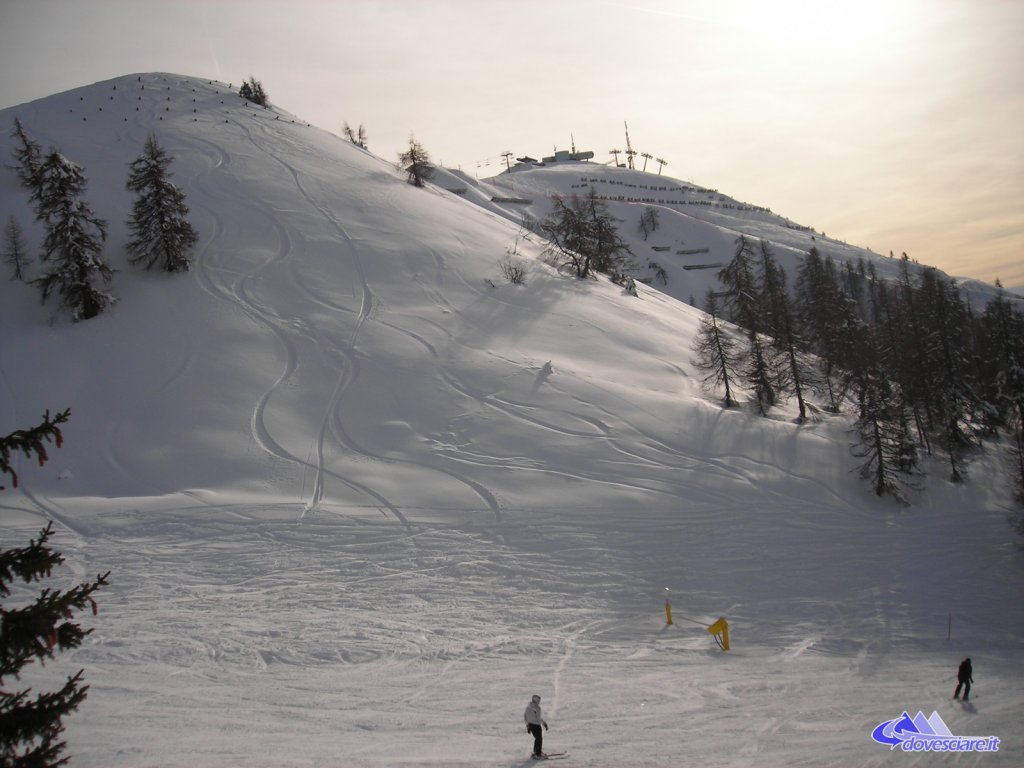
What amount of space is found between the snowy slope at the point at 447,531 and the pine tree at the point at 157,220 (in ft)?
4.63

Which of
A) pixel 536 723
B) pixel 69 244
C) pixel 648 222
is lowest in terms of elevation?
pixel 536 723

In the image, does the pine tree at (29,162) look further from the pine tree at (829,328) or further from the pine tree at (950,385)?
the pine tree at (950,385)

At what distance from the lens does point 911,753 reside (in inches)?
464

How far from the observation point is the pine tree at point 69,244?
1286 inches

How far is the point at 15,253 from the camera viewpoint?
3734 centimetres

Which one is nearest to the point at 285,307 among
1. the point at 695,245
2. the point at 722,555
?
the point at 722,555

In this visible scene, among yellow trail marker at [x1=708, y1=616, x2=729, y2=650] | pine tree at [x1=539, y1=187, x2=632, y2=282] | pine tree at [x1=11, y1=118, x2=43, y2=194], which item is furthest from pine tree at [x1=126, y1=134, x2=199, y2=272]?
yellow trail marker at [x1=708, y1=616, x2=729, y2=650]

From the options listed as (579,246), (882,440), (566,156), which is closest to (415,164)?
(579,246)

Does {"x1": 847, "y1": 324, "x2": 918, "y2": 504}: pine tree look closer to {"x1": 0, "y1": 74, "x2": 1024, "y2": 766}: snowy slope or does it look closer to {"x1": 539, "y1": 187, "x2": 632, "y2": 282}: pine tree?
{"x1": 0, "y1": 74, "x2": 1024, "y2": 766}: snowy slope

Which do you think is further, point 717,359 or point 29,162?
point 29,162

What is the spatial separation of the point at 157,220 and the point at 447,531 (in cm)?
2794

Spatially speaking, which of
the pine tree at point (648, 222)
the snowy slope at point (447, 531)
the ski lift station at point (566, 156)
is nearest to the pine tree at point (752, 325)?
the snowy slope at point (447, 531)

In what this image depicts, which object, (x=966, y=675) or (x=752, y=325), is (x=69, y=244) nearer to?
(x=752, y=325)

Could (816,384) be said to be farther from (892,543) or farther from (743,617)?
(743,617)
